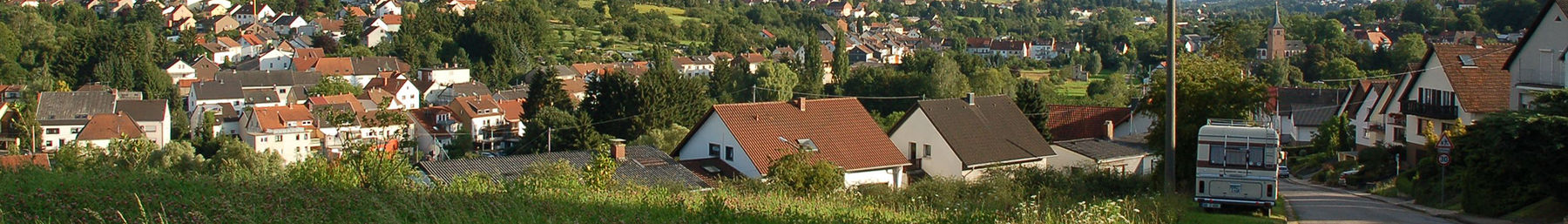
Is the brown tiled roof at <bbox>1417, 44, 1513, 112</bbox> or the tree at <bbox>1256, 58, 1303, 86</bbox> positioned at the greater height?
the tree at <bbox>1256, 58, 1303, 86</bbox>

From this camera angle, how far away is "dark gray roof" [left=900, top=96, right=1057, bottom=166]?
26812mm

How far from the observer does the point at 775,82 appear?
207 ft

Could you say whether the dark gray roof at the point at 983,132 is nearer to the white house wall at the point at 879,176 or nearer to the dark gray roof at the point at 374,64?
the white house wall at the point at 879,176

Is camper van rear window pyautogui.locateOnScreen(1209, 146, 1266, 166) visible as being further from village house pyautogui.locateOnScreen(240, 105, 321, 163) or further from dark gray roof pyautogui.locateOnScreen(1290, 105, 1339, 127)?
village house pyautogui.locateOnScreen(240, 105, 321, 163)

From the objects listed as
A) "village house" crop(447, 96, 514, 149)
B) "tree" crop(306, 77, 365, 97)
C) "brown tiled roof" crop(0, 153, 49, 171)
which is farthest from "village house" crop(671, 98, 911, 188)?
"tree" crop(306, 77, 365, 97)

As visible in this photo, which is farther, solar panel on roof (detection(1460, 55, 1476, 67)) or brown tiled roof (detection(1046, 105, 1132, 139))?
brown tiled roof (detection(1046, 105, 1132, 139))

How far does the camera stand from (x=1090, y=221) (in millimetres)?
8016

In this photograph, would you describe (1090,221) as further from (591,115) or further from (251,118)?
(251,118)

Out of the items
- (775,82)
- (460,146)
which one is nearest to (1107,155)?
(460,146)

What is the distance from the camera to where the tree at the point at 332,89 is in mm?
75062

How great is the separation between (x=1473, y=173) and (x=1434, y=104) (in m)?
14.9

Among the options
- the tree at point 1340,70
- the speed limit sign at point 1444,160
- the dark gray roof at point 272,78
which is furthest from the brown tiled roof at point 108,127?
the tree at point 1340,70

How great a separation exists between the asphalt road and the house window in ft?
31.0

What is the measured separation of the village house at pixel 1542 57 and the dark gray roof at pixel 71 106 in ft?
194
